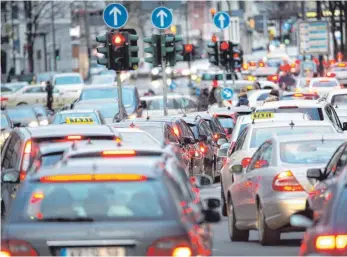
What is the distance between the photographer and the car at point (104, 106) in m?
41.9

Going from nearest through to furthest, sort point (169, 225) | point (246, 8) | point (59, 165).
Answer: point (169, 225) < point (59, 165) < point (246, 8)

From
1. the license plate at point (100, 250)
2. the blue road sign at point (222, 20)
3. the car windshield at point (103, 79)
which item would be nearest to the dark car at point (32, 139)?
the license plate at point (100, 250)

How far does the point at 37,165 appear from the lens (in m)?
11.5

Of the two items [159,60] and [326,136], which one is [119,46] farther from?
[326,136]

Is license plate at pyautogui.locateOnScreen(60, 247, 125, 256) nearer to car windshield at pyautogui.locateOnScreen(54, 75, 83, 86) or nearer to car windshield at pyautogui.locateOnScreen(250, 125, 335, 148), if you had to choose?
car windshield at pyautogui.locateOnScreen(250, 125, 335, 148)

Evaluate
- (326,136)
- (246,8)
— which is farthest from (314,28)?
(246,8)

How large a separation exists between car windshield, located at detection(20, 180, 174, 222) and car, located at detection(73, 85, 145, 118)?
1312 inches

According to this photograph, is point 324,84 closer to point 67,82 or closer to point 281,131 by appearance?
point 67,82

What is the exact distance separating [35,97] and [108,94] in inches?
836

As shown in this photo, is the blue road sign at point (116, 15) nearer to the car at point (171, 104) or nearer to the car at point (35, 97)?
the car at point (171, 104)

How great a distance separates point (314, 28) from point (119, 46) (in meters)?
48.9

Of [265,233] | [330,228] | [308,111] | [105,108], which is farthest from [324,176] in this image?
[105,108]

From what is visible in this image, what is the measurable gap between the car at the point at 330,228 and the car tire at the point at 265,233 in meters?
5.44

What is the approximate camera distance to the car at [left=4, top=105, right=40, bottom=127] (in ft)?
149
